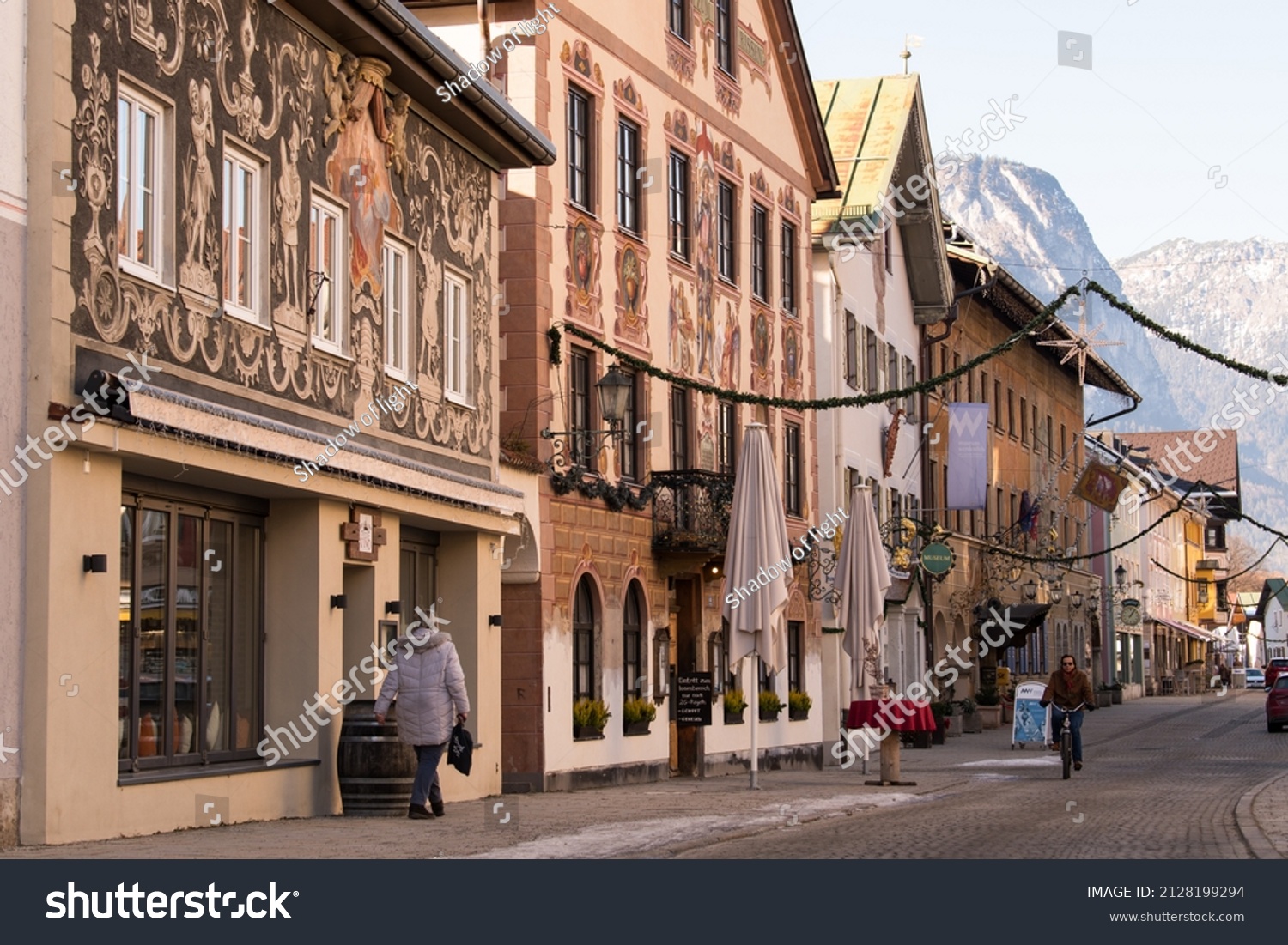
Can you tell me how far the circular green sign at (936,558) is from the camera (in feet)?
146

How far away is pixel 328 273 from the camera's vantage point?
20.4 metres

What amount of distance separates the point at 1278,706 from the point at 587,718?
28.2m

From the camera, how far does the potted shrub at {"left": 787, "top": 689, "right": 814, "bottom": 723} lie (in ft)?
119

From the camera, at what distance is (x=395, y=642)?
70.6 feet

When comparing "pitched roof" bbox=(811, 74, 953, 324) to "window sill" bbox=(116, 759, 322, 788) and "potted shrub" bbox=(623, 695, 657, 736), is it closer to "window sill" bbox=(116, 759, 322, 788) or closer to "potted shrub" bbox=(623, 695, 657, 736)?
"potted shrub" bbox=(623, 695, 657, 736)

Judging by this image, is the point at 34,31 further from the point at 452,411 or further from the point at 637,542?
the point at 637,542

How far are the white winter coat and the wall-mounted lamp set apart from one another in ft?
36.2

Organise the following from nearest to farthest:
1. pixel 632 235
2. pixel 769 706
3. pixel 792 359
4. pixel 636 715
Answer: pixel 636 715, pixel 632 235, pixel 769 706, pixel 792 359

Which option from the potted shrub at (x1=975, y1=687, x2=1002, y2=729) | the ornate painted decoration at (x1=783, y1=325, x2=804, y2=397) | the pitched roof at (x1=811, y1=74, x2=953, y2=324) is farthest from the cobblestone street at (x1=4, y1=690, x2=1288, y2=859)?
Answer: the potted shrub at (x1=975, y1=687, x2=1002, y2=729)

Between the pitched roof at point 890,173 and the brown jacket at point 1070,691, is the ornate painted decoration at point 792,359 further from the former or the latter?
the brown jacket at point 1070,691

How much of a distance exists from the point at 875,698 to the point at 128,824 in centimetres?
1232

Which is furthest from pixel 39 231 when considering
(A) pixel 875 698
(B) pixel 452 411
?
(A) pixel 875 698

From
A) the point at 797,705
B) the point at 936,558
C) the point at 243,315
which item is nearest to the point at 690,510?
the point at 797,705

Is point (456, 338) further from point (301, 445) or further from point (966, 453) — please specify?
point (966, 453)
